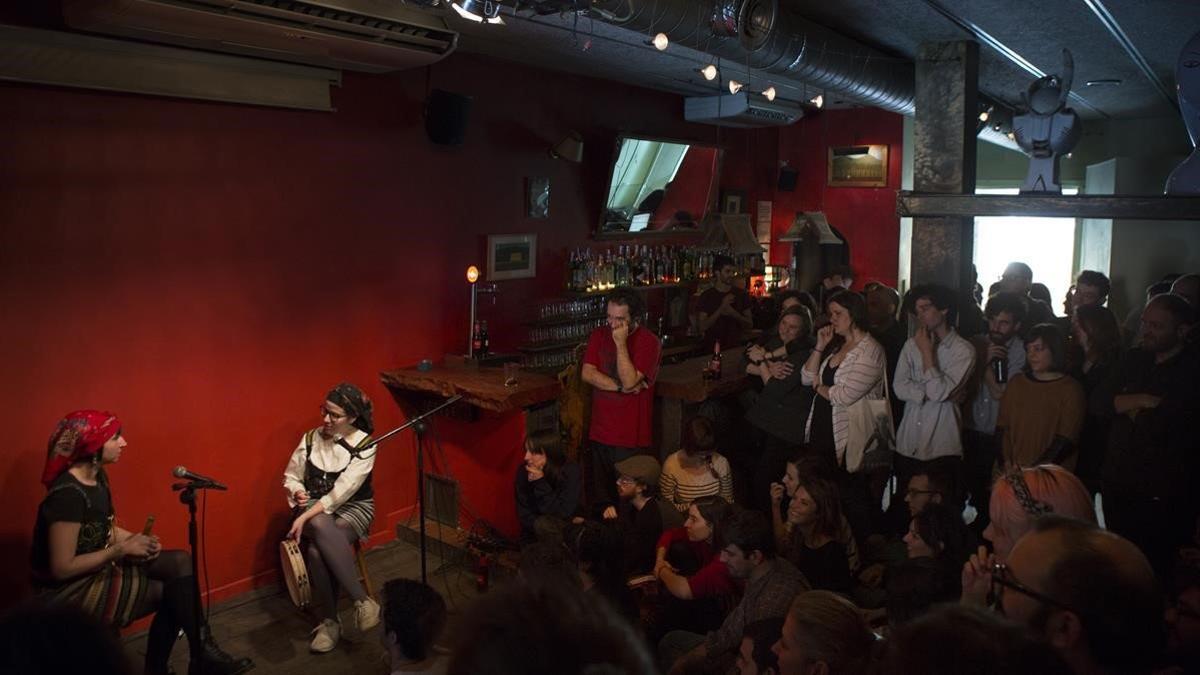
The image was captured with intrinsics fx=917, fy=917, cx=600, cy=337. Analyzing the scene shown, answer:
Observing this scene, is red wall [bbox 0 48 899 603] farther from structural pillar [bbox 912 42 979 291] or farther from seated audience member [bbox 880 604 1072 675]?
seated audience member [bbox 880 604 1072 675]

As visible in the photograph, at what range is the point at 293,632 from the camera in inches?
178

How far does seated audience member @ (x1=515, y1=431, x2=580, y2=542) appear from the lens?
458cm

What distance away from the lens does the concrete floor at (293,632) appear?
165 inches

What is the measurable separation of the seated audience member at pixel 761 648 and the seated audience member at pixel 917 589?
33 centimetres

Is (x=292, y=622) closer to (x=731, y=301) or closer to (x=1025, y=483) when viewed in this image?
(x=1025, y=483)

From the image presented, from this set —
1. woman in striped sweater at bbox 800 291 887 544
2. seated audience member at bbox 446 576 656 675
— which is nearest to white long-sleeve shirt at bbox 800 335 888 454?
woman in striped sweater at bbox 800 291 887 544

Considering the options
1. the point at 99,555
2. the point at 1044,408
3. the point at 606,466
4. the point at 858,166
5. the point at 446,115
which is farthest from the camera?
the point at 858,166

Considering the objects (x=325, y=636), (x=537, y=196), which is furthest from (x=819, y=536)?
(x=537, y=196)

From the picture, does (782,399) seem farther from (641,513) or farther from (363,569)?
(363,569)

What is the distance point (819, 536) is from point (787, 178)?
6.41m

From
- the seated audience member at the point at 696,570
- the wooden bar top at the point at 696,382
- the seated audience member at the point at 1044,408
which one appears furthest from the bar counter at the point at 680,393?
the seated audience member at the point at 1044,408

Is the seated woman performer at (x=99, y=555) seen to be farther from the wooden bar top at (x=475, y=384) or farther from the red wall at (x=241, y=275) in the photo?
the wooden bar top at (x=475, y=384)

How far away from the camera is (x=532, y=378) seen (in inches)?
205

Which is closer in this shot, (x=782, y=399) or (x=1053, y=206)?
(x=1053, y=206)
